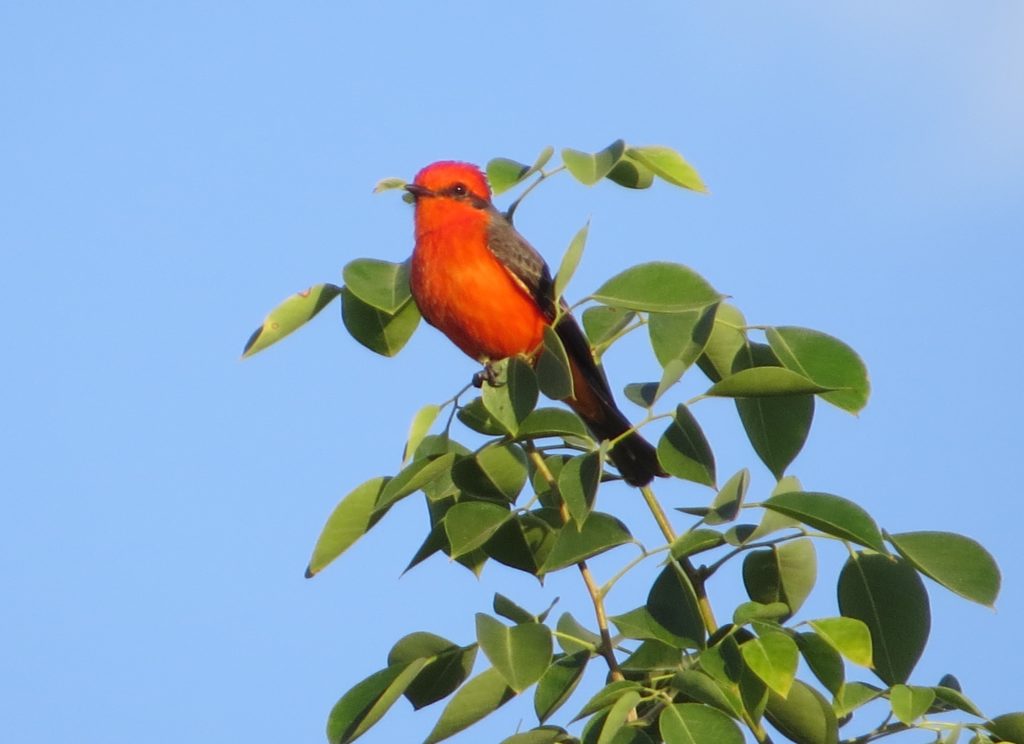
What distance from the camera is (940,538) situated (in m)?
2.90

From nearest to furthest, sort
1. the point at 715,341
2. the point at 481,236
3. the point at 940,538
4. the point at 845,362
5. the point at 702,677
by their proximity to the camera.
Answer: the point at 702,677 → the point at 940,538 → the point at 845,362 → the point at 715,341 → the point at 481,236

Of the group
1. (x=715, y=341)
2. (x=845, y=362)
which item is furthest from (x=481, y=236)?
(x=845, y=362)

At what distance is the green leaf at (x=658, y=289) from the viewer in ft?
9.83

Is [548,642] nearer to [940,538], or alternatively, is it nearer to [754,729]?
[754,729]

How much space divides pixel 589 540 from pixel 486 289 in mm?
2472

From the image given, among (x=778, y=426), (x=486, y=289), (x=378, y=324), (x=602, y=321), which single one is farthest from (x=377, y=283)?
(x=486, y=289)

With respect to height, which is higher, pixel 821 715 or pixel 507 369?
pixel 507 369

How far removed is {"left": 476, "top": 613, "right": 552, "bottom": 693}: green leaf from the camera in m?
2.82

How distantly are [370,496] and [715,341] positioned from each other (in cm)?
98

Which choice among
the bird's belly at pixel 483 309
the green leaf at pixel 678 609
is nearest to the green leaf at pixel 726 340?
the green leaf at pixel 678 609

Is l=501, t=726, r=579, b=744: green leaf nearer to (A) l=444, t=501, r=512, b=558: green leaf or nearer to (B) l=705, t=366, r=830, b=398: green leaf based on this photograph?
(A) l=444, t=501, r=512, b=558: green leaf

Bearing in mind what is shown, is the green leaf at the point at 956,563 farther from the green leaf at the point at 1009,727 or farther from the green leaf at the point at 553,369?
the green leaf at the point at 553,369

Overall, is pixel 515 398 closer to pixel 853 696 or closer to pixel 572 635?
pixel 572 635

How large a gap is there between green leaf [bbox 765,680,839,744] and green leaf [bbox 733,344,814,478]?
0.64m
